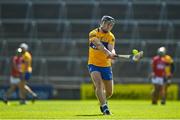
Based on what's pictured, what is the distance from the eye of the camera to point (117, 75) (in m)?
35.5

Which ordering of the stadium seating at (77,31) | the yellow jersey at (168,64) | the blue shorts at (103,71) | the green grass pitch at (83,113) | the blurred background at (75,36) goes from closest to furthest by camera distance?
the green grass pitch at (83,113) → the blue shorts at (103,71) → the yellow jersey at (168,64) → the blurred background at (75,36) → the stadium seating at (77,31)

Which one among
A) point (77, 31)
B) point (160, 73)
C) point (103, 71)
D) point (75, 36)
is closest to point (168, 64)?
point (160, 73)

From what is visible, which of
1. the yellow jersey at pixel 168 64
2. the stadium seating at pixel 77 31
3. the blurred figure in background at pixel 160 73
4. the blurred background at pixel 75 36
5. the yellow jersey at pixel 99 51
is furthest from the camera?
the stadium seating at pixel 77 31

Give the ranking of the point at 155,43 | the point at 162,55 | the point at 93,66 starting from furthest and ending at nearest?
the point at 155,43 → the point at 162,55 → the point at 93,66

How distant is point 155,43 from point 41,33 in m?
6.06

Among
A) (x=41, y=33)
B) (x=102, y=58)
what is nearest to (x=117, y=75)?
(x=41, y=33)

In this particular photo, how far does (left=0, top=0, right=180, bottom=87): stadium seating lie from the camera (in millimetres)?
35844

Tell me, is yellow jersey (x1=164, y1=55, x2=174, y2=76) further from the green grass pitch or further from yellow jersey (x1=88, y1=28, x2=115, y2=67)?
yellow jersey (x1=88, y1=28, x2=115, y2=67)

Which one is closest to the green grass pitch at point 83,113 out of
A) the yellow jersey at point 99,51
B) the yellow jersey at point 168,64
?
the yellow jersey at point 99,51

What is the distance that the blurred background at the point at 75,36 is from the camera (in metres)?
35.0

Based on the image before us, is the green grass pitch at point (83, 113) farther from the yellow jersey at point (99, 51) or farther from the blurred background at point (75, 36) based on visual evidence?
the blurred background at point (75, 36)

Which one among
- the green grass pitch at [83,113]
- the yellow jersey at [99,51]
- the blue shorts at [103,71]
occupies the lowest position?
the green grass pitch at [83,113]

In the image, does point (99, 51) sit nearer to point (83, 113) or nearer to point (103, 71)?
point (103, 71)

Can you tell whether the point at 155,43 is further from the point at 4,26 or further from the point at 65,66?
the point at 4,26
